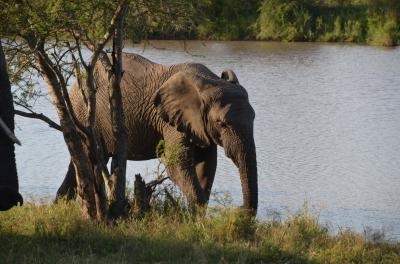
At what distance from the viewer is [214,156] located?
37.7 feet

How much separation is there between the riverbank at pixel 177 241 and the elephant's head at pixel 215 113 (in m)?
1.12

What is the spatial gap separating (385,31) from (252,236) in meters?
39.9

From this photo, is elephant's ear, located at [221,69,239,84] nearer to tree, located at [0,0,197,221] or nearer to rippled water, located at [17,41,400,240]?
rippled water, located at [17,41,400,240]

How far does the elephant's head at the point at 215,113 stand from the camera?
10156 mm

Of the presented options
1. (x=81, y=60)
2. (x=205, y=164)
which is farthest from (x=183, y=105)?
(x=81, y=60)

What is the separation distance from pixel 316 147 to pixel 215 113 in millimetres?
7404

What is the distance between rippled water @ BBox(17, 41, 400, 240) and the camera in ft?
43.9

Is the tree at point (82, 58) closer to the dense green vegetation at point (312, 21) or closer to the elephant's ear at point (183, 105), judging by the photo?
the elephant's ear at point (183, 105)

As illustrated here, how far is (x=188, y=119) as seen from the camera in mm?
A: 10969

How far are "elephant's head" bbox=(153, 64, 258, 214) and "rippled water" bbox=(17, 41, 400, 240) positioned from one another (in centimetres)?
60

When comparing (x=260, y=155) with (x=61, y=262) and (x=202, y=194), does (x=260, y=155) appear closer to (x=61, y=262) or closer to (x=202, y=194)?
(x=202, y=194)

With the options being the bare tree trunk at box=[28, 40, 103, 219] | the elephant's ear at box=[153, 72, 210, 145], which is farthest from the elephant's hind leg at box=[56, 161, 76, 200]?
the bare tree trunk at box=[28, 40, 103, 219]

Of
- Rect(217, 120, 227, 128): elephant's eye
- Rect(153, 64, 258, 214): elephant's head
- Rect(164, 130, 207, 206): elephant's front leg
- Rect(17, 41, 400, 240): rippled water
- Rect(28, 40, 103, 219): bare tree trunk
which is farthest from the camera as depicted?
Rect(17, 41, 400, 240): rippled water

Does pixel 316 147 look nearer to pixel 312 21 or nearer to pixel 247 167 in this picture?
pixel 247 167
